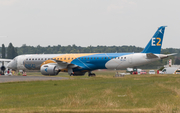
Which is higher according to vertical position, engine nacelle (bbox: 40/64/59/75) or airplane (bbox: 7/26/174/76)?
airplane (bbox: 7/26/174/76)

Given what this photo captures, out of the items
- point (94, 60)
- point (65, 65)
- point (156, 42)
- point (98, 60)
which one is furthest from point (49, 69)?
point (156, 42)

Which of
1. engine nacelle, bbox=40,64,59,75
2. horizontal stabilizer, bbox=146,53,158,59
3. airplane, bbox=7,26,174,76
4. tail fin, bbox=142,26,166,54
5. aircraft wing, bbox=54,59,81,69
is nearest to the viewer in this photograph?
horizontal stabilizer, bbox=146,53,158,59

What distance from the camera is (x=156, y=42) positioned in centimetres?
4750

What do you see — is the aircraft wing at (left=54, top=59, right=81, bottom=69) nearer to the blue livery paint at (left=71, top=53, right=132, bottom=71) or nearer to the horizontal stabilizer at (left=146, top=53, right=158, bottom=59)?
the blue livery paint at (left=71, top=53, right=132, bottom=71)

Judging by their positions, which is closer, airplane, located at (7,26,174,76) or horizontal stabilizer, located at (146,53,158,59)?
horizontal stabilizer, located at (146,53,158,59)

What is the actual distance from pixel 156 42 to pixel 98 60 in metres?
8.92

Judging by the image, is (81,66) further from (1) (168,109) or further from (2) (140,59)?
(1) (168,109)

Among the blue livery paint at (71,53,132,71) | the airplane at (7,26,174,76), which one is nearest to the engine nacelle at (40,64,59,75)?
the airplane at (7,26,174,76)

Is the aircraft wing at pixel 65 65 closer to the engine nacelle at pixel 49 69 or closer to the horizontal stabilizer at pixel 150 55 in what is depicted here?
the engine nacelle at pixel 49 69

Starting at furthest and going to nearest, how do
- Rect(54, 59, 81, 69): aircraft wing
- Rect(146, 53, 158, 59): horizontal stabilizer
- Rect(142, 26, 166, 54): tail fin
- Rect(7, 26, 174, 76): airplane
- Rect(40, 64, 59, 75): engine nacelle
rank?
Rect(54, 59, 81, 69): aircraft wing < Rect(40, 64, 59, 75): engine nacelle < Rect(142, 26, 166, 54): tail fin < Rect(7, 26, 174, 76): airplane < Rect(146, 53, 158, 59): horizontal stabilizer

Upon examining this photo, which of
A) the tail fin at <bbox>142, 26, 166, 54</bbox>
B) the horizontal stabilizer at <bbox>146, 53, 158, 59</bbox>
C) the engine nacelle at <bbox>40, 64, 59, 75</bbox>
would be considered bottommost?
the engine nacelle at <bbox>40, 64, 59, 75</bbox>

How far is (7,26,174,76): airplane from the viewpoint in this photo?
46.7m

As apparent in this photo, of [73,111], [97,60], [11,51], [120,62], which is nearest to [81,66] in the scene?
[97,60]

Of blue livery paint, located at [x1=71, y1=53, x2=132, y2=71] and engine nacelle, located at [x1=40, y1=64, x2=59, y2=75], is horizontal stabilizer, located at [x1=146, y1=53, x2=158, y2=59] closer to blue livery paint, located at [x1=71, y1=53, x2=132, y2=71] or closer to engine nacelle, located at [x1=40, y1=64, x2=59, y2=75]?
blue livery paint, located at [x1=71, y1=53, x2=132, y2=71]
